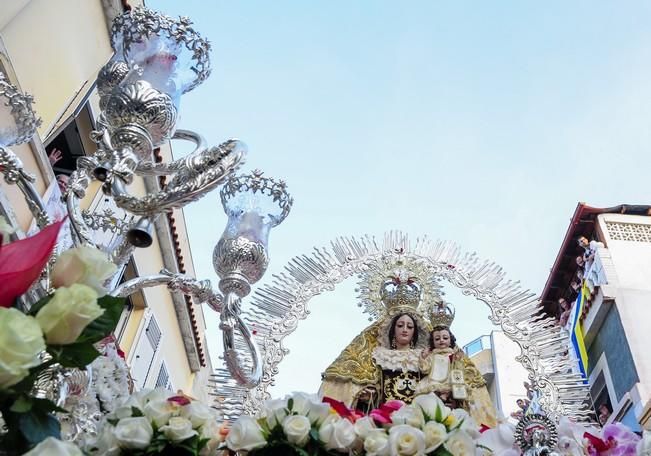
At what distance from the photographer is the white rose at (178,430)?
4.63ft

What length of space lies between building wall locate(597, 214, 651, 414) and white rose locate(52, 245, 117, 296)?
8.59 metres

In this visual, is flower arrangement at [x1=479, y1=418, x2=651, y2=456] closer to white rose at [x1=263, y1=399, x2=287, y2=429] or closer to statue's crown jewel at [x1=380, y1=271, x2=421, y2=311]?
white rose at [x1=263, y1=399, x2=287, y2=429]

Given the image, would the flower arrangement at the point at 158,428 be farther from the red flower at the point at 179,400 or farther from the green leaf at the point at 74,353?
the green leaf at the point at 74,353

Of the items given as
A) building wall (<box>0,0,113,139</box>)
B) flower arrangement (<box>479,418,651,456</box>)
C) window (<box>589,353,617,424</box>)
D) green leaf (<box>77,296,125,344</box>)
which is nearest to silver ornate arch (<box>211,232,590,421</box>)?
flower arrangement (<box>479,418,651,456</box>)

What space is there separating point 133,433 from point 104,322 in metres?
0.34

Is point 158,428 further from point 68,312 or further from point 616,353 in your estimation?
point 616,353

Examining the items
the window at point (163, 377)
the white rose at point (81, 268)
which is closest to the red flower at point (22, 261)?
the white rose at point (81, 268)

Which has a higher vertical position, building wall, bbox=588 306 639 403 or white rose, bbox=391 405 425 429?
building wall, bbox=588 306 639 403

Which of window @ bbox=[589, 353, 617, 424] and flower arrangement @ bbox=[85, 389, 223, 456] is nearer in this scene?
flower arrangement @ bbox=[85, 389, 223, 456]

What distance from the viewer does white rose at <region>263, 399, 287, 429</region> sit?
1.51 metres

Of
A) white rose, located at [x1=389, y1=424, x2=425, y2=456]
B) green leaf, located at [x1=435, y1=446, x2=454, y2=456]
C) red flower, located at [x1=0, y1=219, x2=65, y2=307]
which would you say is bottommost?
green leaf, located at [x1=435, y1=446, x2=454, y2=456]

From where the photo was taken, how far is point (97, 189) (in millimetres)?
6711

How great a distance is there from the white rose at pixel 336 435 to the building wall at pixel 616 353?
837cm

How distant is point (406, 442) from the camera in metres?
1.46
